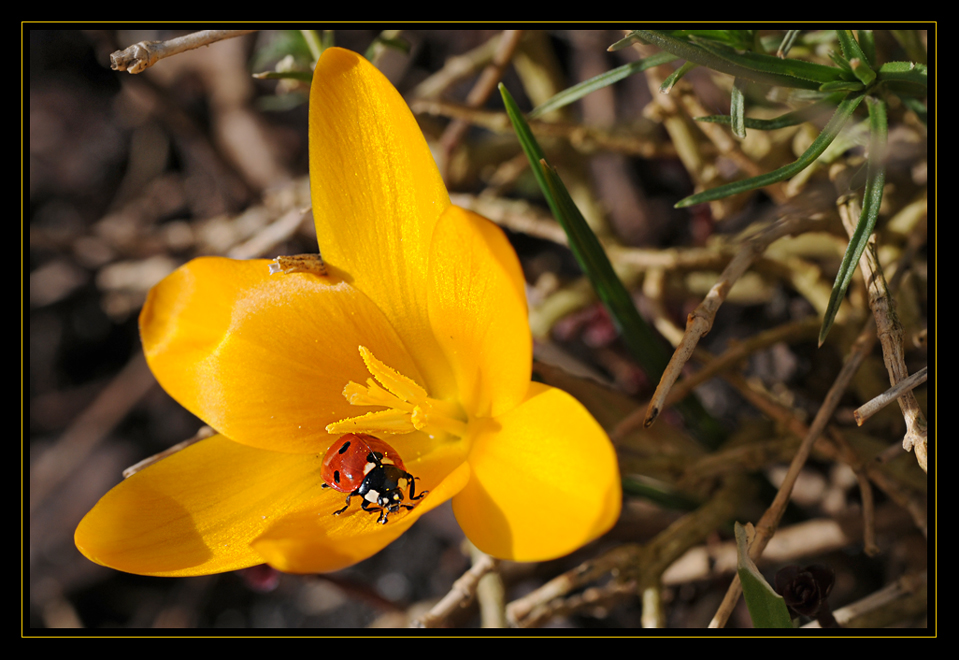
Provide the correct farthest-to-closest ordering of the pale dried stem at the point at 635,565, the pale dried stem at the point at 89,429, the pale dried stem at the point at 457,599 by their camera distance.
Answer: the pale dried stem at the point at 89,429
the pale dried stem at the point at 635,565
the pale dried stem at the point at 457,599

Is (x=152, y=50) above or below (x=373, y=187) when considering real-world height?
above

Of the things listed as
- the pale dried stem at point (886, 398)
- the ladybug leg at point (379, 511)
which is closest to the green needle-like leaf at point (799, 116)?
the pale dried stem at point (886, 398)

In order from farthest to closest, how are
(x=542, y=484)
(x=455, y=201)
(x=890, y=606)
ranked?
(x=455, y=201) < (x=890, y=606) < (x=542, y=484)

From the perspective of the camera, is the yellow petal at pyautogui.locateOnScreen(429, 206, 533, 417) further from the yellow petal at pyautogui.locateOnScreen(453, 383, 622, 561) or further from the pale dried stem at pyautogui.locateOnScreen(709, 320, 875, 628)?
the pale dried stem at pyautogui.locateOnScreen(709, 320, 875, 628)

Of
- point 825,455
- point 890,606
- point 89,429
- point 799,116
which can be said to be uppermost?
point 799,116

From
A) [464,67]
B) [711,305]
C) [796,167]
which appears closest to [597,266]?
[711,305]

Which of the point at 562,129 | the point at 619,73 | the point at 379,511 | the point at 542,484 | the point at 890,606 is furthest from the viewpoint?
the point at 562,129

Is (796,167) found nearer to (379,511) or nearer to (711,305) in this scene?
(711,305)

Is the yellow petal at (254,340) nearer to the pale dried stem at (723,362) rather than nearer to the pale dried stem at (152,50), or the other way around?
the pale dried stem at (152,50)
